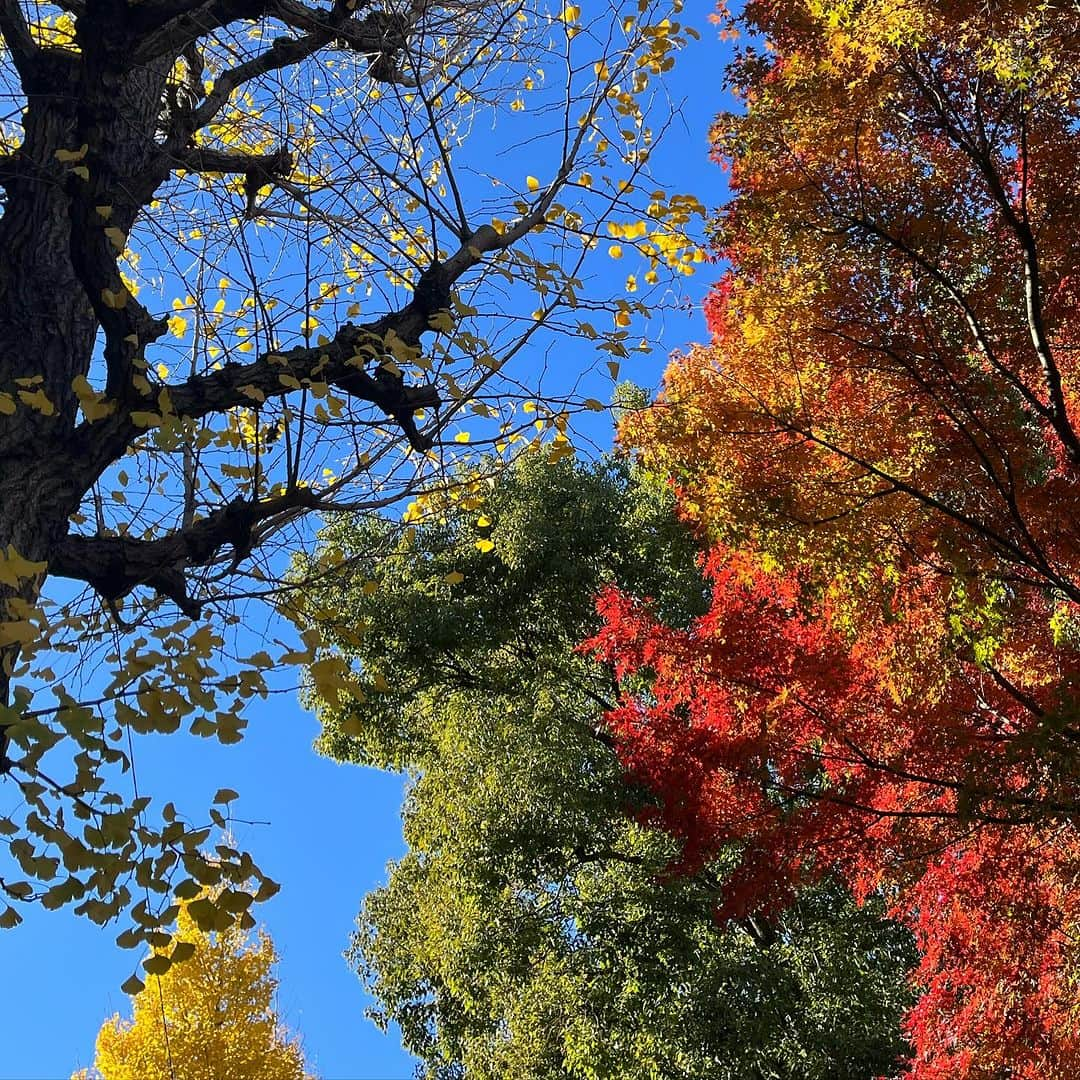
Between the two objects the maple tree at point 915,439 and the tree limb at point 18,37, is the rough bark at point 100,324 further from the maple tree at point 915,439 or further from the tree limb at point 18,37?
the maple tree at point 915,439

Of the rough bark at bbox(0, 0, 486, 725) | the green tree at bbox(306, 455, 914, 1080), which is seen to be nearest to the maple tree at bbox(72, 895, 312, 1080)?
the green tree at bbox(306, 455, 914, 1080)

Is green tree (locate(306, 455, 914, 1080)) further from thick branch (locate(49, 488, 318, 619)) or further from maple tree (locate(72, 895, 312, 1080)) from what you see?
thick branch (locate(49, 488, 318, 619))

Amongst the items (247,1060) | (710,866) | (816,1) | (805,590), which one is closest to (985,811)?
(805,590)

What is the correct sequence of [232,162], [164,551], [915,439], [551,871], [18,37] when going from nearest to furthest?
[164,551] < [18,37] < [232,162] < [915,439] < [551,871]

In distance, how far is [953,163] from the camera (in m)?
5.38

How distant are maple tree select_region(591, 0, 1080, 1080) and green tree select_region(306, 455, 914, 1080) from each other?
175 centimetres

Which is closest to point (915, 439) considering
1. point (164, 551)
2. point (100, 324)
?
point (164, 551)

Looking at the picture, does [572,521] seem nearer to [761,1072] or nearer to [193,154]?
[761,1072]

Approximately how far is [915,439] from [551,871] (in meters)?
6.20

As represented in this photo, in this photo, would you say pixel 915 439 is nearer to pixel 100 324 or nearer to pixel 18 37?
pixel 100 324

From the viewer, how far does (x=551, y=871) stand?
10.1m

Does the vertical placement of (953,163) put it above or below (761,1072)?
above

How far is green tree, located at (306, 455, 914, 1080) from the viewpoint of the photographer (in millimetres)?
8773

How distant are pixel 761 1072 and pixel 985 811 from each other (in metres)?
4.34
